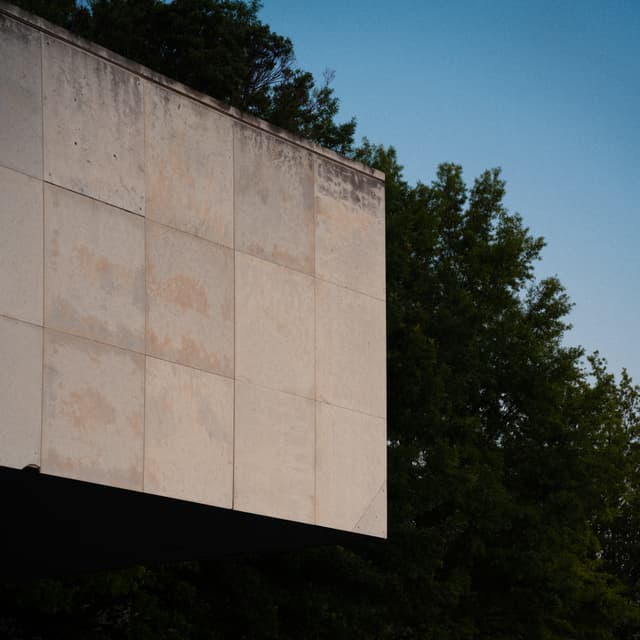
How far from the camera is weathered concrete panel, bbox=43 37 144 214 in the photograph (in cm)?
1152

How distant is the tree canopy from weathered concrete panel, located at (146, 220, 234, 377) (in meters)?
12.1

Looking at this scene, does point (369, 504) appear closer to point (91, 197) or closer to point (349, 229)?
point (349, 229)

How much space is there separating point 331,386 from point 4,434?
4062 millimetres

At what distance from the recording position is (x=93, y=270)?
1161 centimetres

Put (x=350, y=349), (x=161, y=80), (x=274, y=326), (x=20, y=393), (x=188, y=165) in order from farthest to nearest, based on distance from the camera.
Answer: (x=350, y=349)
(x=274, y=326)
(x=188, y=165)
(x=161, y=80)
(x=20, y=393)

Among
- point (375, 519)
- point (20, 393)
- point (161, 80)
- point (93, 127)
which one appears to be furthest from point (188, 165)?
point (375, 519)

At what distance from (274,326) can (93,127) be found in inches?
109

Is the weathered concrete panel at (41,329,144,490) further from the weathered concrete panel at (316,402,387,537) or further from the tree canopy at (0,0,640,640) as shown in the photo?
the tree canopy at (0,0,640,640)

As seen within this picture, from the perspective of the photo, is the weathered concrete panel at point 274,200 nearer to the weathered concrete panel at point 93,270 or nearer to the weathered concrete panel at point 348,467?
the weathered concrete panel at point 93,270

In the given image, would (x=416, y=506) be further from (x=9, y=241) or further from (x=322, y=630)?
(x=9, y=241)

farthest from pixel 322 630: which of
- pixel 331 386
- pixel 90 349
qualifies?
pixel 90 349

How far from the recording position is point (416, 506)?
2773cm

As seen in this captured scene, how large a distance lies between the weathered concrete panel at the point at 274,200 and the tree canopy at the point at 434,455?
11.8 m

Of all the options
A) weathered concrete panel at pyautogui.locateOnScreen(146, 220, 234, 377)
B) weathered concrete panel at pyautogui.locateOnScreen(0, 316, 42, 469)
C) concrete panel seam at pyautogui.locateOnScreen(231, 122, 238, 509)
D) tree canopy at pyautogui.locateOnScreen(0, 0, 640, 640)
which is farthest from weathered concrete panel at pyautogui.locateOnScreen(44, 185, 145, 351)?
tree canopy at pyautogui.locateOnScreen(0, 0, 640, 640)
